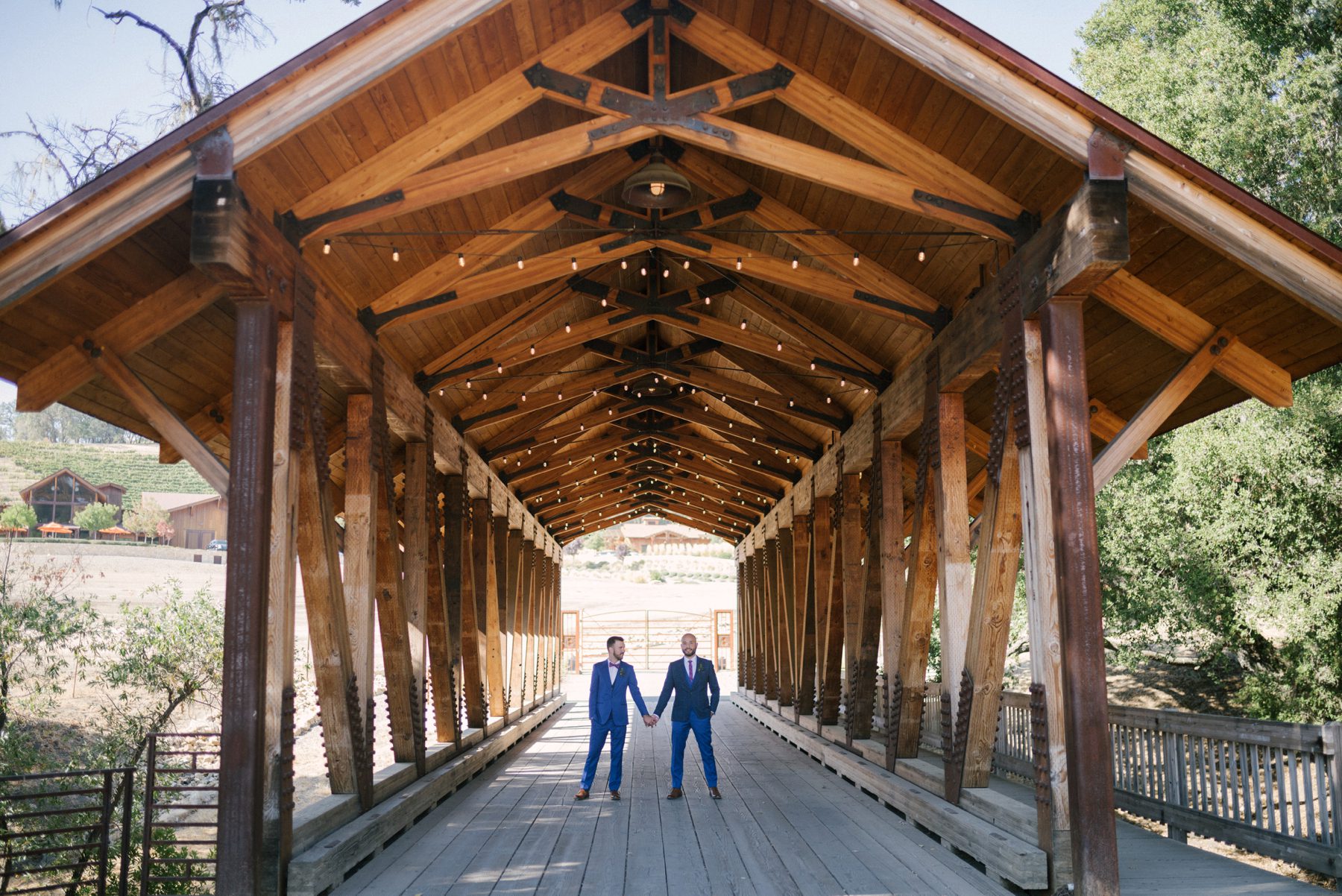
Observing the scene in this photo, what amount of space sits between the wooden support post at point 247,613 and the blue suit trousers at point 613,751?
3303mm

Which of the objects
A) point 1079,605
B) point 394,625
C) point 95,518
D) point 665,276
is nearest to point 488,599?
point 394,625

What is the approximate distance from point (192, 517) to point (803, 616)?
4026 centimetres

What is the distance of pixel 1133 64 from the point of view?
1493 cm

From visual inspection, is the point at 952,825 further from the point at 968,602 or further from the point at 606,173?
the point at 606,173

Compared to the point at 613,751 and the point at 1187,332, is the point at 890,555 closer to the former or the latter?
the point at 613,751

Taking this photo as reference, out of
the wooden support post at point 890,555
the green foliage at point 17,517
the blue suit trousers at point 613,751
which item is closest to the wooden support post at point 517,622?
the blue suit trousers at point 613,751

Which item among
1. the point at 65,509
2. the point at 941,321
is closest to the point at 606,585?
the point at 65,509

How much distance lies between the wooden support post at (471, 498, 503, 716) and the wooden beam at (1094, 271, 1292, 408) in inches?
277

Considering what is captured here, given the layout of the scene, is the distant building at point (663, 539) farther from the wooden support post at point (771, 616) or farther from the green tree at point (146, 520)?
the wooden support post at point (771, 616)

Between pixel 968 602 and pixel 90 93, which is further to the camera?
pixel 90 93

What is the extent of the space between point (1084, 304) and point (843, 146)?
1702 millimetres

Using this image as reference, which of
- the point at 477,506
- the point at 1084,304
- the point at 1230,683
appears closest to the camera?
the point at 1084,304

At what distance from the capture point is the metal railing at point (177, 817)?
5.54 meters

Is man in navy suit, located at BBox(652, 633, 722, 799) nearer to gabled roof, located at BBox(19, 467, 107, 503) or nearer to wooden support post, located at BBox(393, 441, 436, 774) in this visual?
wooden support post, located at BBox(393, 441, 436, 774)
